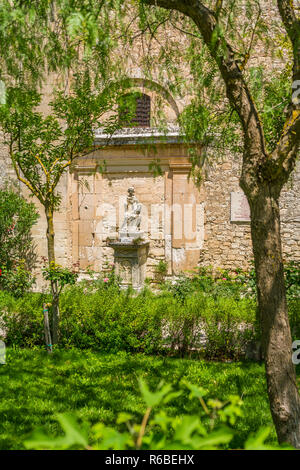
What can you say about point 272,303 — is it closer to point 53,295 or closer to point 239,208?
point 53,295

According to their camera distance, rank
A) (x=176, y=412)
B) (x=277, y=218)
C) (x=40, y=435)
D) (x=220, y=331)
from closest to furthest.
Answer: (x=40, y=435) < (x=277, y=218) < (x=176, y=412) < (x=220, y=331)

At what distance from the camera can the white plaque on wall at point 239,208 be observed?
373 inches

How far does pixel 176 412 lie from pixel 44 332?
2.55m

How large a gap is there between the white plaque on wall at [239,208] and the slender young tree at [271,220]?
21.9 ft

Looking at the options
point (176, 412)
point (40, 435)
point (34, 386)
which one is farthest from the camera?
point (34, 386)

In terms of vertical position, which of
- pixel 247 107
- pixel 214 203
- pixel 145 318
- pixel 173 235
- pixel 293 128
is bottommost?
pixel 145 318

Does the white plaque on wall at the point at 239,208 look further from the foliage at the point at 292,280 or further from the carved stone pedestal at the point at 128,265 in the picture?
the foliage at the point at 292,280

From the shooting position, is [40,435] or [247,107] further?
[247,107]

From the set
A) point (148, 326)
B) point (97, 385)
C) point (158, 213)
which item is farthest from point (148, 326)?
point (158, 213)

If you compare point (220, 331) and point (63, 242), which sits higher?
point (63, 242)

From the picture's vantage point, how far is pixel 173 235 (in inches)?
382

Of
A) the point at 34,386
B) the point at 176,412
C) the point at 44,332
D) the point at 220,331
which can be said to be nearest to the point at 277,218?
the point at 176,412

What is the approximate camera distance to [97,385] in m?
4.32

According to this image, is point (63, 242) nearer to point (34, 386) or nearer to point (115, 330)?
point (115, 330)
